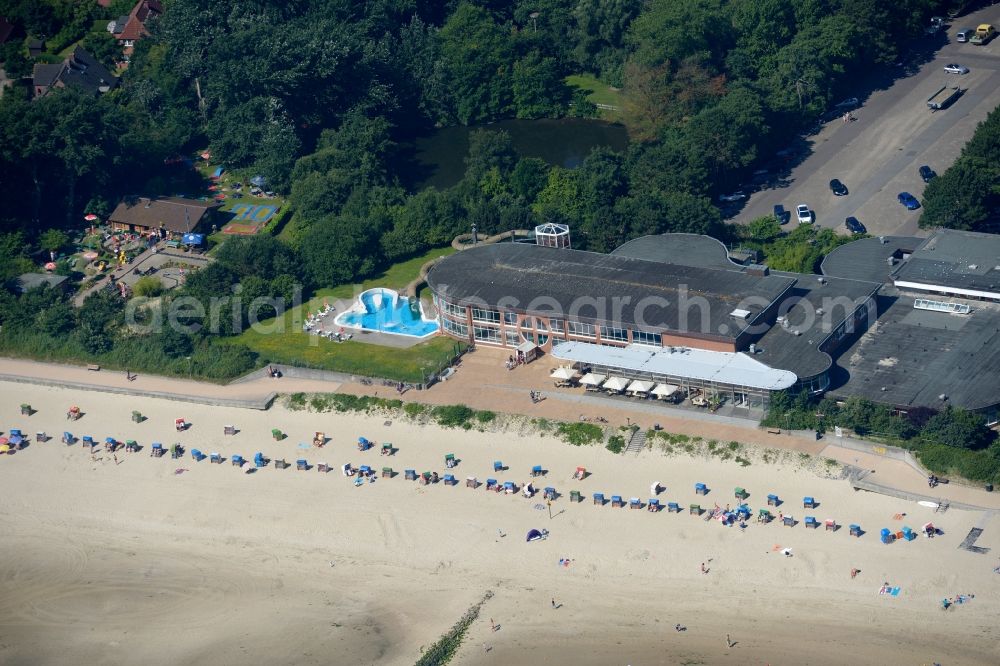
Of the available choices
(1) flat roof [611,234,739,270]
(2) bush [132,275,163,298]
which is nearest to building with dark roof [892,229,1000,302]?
(1) flat roof [611,234,739,270]

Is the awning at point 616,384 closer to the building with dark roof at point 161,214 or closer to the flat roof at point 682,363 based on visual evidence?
the flat roof at point 682,363

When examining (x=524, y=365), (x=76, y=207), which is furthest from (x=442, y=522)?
(x=76, y=207)

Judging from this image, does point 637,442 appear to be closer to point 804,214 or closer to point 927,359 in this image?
point 927,359

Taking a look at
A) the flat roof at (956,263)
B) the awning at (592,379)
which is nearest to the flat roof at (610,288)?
the awning at (592,379)

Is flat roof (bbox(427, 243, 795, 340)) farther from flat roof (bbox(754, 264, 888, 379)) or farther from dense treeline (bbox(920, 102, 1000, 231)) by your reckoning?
dense treeline (bbox(920, 102, 1000, 231))

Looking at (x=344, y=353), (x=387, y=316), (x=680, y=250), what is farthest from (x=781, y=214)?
(x=344, y=353)

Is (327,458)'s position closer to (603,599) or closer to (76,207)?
(603,599)

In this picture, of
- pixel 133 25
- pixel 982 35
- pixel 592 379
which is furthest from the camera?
pixel 133 25
